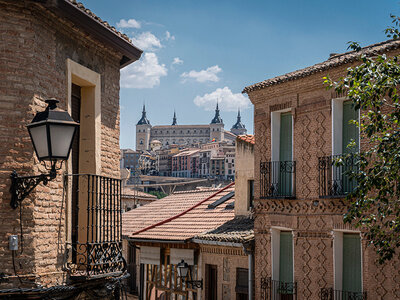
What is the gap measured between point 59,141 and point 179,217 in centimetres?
1475

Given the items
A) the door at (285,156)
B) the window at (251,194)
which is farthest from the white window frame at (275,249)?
the window at (251,194)

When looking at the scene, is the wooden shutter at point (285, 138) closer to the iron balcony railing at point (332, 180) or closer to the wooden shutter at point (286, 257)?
the iron balcony railing at point (332, 180)

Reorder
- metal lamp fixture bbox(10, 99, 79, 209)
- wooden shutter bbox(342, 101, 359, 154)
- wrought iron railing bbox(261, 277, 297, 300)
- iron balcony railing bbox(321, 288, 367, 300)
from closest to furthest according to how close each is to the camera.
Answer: metal lamp fixture bbox(10, 99, 79, 209) < iron balcony railing bbox(321, 288, 367, 300) < wooden shutter bbox(342, 101, 359, 154) < wrought iron railing bbox(261, 277, 297, 300)

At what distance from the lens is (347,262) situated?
14344mm

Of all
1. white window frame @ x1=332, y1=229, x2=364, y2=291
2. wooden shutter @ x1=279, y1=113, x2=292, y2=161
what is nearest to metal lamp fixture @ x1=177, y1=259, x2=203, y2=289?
wooden shutter @ x1=279, y1=113, x2=292, y2=161

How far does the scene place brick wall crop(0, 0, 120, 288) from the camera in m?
8.25

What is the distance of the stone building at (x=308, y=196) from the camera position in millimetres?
14070

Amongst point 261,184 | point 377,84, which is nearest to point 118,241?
point 377,84

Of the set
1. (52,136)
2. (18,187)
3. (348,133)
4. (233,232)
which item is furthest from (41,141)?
(233,232)

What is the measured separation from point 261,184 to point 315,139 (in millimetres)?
2216

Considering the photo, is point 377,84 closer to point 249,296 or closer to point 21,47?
point 21,47

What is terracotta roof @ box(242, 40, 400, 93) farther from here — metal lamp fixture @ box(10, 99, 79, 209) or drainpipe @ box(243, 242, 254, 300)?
metal lamp fixture @ box(10, 99, 79, 209)

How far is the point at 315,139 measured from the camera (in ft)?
49.8

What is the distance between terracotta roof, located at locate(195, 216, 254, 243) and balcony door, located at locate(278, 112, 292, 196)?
1.78 m
